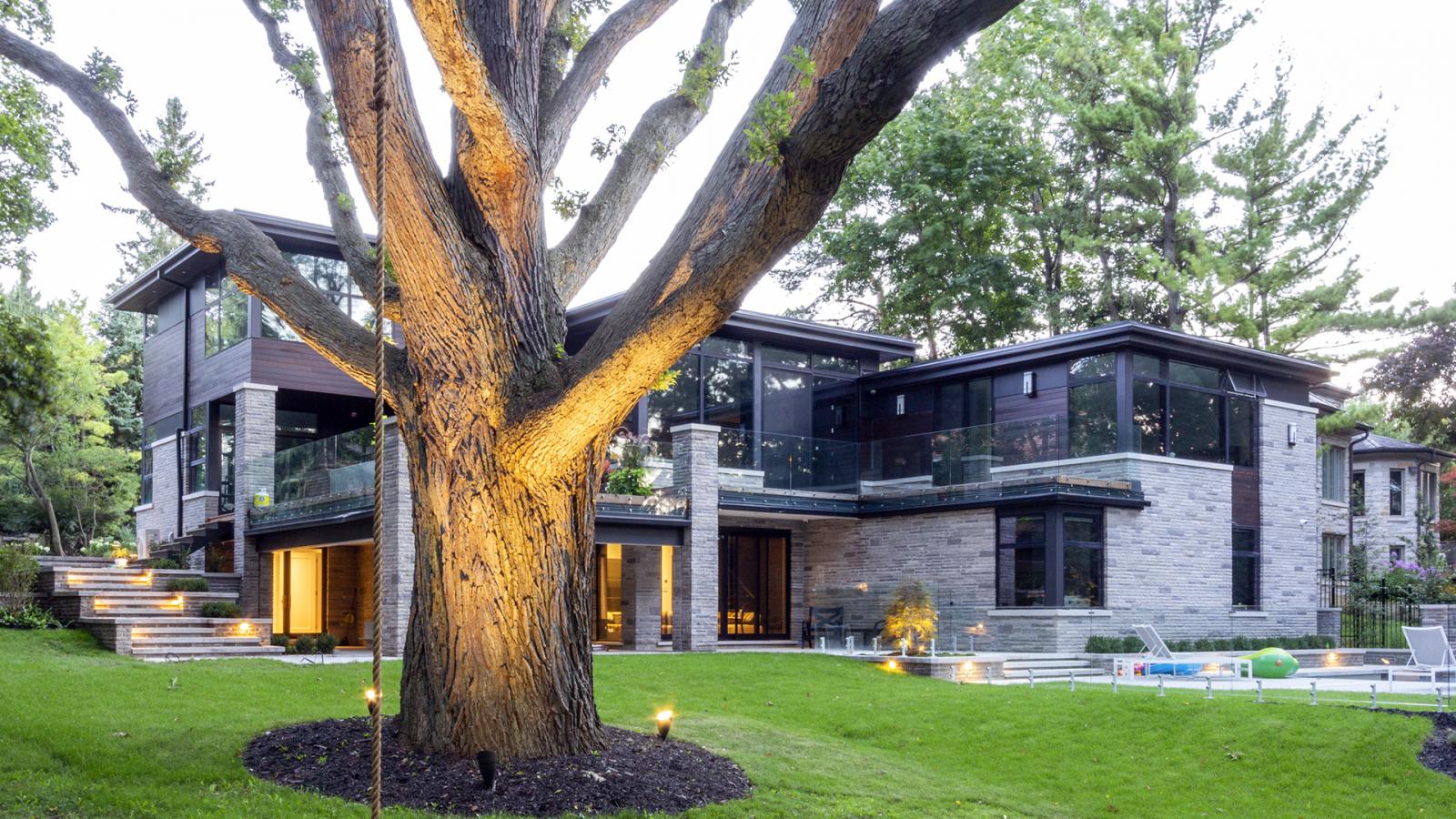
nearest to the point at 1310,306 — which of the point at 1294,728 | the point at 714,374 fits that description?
the point at 714,374

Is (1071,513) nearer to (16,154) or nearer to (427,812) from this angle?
(427,812)

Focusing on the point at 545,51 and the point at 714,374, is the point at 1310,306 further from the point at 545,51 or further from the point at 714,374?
the point at 545,51

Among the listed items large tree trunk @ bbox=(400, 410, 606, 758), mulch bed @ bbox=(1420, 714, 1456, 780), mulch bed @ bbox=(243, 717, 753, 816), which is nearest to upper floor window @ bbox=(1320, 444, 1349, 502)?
mulch bed @ bbox=(1420, 714, 1456, 780)

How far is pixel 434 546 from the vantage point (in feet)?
25.8

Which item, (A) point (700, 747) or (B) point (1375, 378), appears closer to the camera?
(A) point (700, 747)

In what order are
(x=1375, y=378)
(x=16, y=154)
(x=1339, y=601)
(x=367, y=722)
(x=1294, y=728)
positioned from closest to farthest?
1. (x=367, y=722)
2. (x=1294, y=728)
3. (x=16, y=154)
4. (x=1339, y=601)
5. (x=1375, y=378)

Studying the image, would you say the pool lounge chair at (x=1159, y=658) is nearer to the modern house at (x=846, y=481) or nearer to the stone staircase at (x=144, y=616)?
the modern house at (x=846, y=481)

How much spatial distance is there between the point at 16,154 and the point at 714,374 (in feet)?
38.7

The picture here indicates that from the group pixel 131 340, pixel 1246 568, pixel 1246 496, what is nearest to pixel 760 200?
pixel 1246 496

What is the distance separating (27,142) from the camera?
619 inches

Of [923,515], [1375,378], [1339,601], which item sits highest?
[1375,378]

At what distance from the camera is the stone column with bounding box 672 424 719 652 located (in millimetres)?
19672

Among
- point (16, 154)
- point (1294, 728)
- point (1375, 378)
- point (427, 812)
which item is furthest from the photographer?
point (1375, 378)

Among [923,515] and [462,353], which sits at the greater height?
[462,353]
